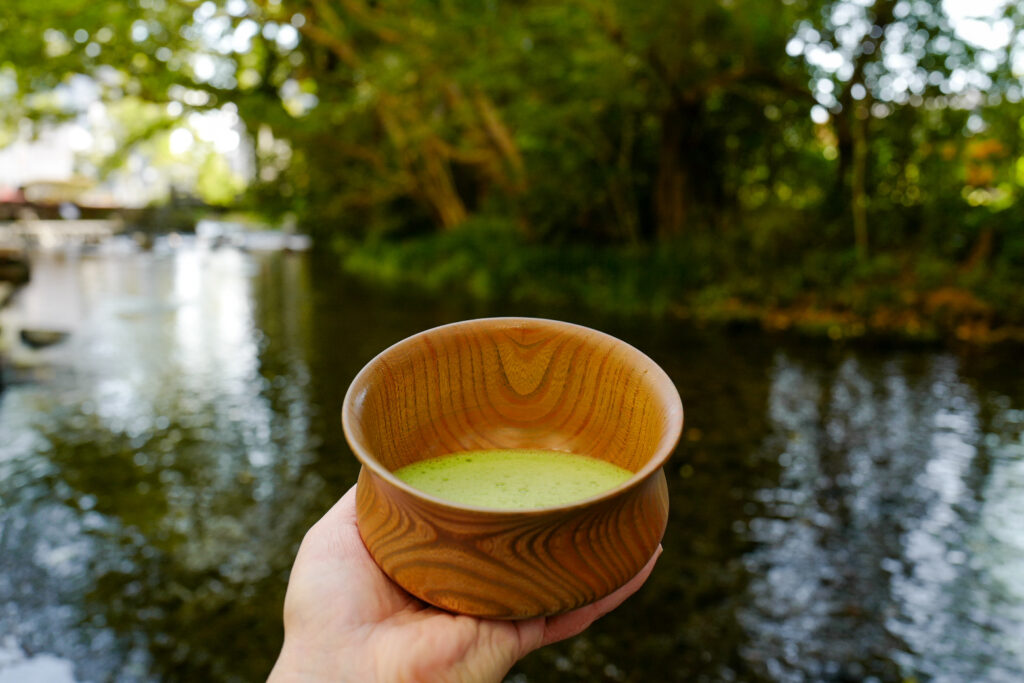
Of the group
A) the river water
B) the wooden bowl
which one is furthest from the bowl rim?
the river water

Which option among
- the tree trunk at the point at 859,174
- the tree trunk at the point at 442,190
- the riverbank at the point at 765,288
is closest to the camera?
the riverbank at the point at 765,288

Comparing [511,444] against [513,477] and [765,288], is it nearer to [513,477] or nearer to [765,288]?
[513,477]

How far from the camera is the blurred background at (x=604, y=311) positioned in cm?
395

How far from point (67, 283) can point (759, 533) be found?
642 inches

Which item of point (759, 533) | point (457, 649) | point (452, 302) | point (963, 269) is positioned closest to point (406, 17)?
point (452, 302)

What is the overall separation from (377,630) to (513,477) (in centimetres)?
35

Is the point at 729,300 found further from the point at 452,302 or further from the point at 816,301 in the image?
the point at 452,302

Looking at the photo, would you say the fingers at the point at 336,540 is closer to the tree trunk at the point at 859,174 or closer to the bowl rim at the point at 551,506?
the bowl rim at the point at 551,506

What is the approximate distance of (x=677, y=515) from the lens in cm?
496

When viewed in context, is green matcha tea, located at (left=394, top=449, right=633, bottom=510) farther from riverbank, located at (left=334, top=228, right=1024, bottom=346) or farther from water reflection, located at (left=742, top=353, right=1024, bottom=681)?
riverbank, located at (left=334, top=228, right=1024, bottom=346)

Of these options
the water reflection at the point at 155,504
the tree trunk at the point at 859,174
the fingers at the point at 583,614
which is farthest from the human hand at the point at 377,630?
the tree trunk at the point at 859,174

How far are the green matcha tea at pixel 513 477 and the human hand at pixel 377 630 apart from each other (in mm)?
164

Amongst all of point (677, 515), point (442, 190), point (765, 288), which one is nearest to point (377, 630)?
point (677, 515)

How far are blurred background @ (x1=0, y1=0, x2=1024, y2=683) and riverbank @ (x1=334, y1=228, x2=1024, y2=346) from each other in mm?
54
